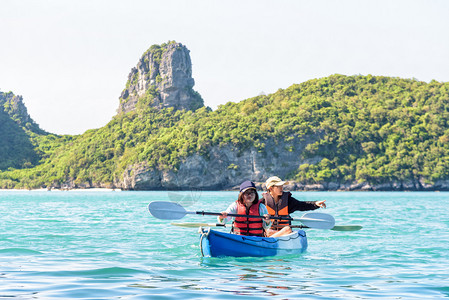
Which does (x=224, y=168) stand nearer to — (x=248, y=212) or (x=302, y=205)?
(x=302, y=205)

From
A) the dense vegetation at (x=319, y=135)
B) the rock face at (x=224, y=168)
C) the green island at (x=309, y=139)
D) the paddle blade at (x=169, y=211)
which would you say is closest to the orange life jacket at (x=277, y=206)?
the paddle blade at (x=169, y=211)

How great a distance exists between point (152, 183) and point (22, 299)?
114 meters

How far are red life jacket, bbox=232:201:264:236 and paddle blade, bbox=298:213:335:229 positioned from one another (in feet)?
5.50

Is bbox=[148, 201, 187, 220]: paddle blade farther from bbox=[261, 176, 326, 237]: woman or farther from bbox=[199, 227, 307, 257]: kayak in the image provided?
bbox=[261, 176, 326, 237]: woman

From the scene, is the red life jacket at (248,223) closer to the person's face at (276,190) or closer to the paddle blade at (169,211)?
the person's face at (276,190)

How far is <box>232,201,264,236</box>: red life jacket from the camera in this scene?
11.4 meters

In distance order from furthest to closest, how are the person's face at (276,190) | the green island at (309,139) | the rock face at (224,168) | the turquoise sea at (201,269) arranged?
1. the rock face at (224,168)
2. the green island at (309,139)
3. the person's face at (276,190)
4. the turquoise sea at (201,269)

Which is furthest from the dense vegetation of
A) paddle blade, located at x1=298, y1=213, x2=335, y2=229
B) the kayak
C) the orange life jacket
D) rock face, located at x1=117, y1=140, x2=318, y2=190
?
the kayak

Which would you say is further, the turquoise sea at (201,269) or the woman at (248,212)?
the woman at (248,212)

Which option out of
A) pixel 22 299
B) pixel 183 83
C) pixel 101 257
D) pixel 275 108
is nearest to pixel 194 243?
pixel 101 257

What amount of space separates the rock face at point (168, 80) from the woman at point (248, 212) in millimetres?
151482

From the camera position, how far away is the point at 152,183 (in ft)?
395

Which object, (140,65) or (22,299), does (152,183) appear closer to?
(140,65)

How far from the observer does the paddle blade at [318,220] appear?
1318cm
